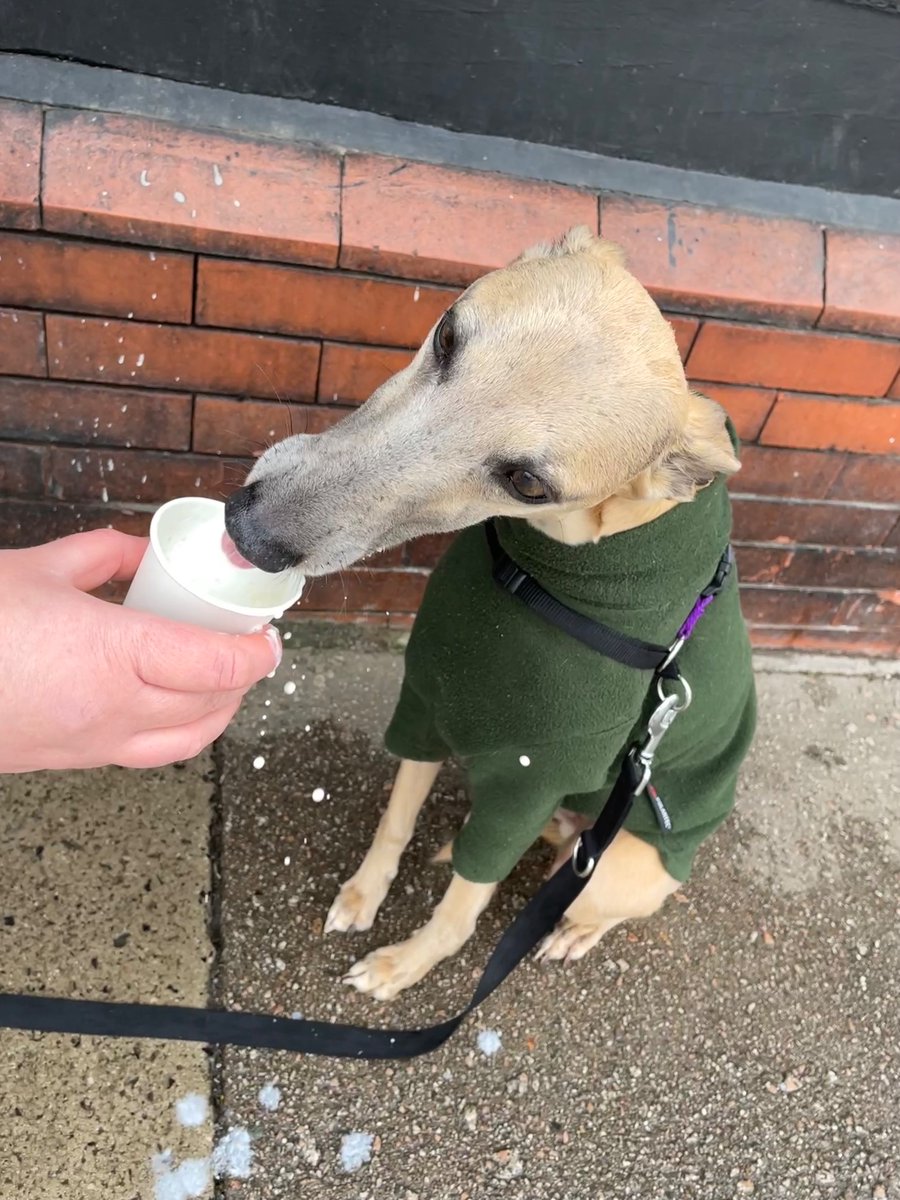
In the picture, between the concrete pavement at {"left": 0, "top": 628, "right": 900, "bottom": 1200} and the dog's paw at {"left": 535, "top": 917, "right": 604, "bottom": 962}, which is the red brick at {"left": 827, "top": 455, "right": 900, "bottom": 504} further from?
the dog's paw at {"left": 535, "top": 917, "right": 604, "bottom": 962}

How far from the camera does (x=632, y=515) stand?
6.34ft

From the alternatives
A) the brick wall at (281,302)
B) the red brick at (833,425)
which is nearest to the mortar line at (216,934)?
the brick wall at (281,302)

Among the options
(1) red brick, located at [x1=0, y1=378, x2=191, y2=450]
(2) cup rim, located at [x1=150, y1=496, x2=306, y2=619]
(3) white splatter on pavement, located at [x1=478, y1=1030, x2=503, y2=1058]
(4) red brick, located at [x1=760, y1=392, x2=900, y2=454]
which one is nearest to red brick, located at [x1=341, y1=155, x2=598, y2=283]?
(1) red brick, located at [x1=0, y1=378, x2=191, y2=450]

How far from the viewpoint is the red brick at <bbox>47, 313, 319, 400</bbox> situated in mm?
2408

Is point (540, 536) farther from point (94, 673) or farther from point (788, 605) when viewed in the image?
point (788, 605)

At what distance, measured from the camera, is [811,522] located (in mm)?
3176

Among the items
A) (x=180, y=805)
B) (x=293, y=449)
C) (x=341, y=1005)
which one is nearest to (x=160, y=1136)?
(x=341, y=1005)

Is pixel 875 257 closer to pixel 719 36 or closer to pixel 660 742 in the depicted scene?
pixel 719 36

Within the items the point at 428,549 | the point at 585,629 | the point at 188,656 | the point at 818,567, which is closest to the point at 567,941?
the point at 585,629

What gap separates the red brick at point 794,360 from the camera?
8.68ft

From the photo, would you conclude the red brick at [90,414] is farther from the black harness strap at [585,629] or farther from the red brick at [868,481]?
the red brick at [868,481]

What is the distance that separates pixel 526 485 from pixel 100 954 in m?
1.54

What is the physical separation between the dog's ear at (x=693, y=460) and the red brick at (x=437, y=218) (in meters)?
0.78

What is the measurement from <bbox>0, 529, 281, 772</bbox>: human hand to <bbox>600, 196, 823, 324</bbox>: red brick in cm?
153
